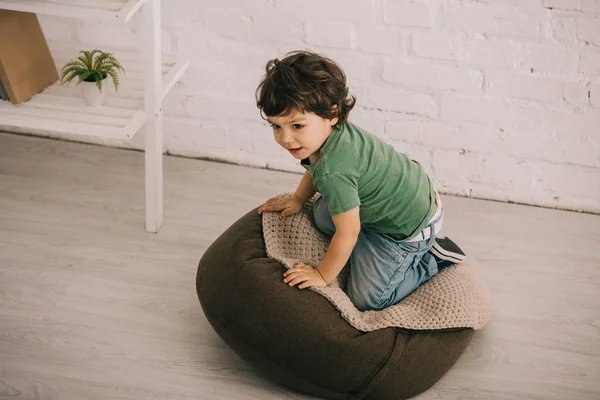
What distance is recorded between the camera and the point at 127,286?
2047mm

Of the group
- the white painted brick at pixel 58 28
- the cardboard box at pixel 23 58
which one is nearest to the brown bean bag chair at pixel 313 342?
the cardboard box at pixel 23 58

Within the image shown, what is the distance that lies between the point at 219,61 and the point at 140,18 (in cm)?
27

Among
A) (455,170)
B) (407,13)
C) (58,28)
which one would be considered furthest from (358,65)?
(58,28)

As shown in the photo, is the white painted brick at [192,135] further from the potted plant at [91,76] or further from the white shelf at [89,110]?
the potted plant at [91,76]

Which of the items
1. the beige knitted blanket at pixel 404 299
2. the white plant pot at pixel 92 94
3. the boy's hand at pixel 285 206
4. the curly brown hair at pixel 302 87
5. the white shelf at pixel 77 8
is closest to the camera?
the curly brown hair at pixel 302 87

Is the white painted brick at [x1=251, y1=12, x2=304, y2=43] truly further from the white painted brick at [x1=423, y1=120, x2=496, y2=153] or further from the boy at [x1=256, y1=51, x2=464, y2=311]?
the boy at [x1=256, y1=51, x2=464, y2=311]

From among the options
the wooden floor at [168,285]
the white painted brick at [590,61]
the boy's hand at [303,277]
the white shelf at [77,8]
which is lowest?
the wooden floor at [168,285]

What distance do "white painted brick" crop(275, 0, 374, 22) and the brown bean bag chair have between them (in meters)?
0.90

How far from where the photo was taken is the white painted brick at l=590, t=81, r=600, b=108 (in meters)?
2.29

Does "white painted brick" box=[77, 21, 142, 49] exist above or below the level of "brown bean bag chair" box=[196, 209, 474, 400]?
above

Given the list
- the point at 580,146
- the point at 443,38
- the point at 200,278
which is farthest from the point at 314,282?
the point at 580,146

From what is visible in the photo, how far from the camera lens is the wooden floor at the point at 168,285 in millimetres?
1779

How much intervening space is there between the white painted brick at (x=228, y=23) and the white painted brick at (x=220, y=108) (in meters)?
0.22

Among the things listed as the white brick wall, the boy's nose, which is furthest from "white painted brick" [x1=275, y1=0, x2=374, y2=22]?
the boy's nose
